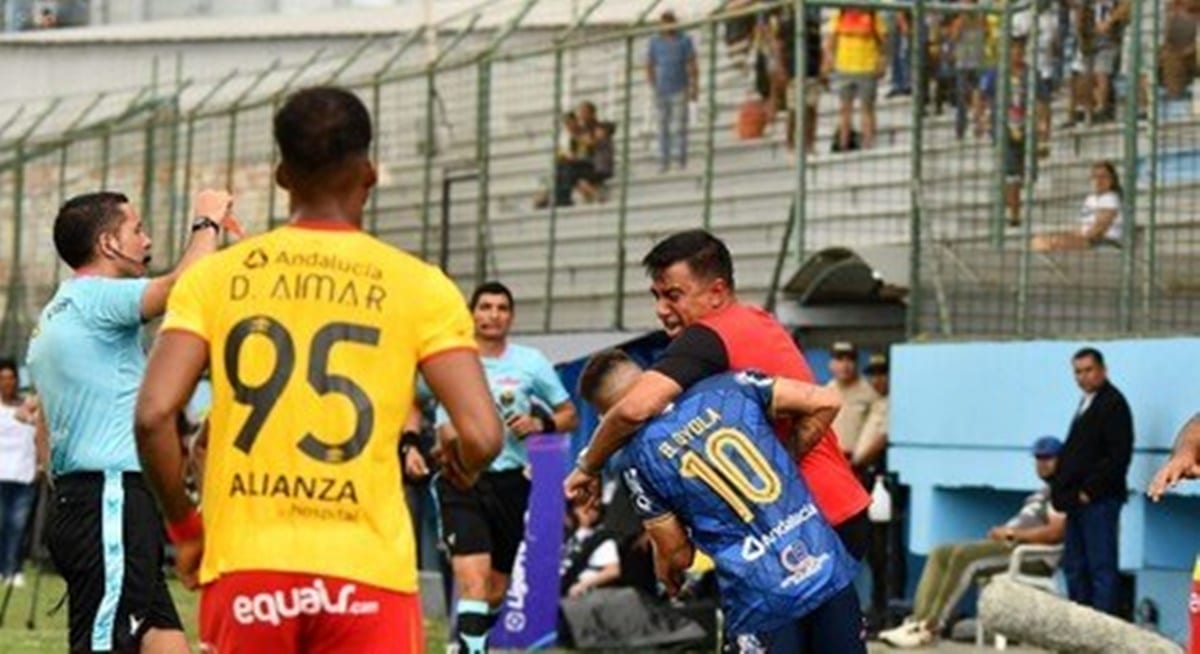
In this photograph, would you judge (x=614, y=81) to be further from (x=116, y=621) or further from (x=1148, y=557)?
(x=116, y=621)

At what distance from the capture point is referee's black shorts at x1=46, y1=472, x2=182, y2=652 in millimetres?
11867

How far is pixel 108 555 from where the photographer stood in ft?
39.0

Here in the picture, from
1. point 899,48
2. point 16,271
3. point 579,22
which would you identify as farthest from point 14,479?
point 16,271

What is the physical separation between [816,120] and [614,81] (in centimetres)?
280

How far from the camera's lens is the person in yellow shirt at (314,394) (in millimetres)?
7848

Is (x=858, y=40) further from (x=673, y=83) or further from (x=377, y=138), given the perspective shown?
(x=377, y=138)

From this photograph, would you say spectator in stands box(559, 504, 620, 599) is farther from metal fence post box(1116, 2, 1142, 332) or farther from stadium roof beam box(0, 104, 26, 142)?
stadium roof beam box(0, 104, 26, 142)

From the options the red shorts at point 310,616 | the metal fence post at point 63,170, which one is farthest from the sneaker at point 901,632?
the metal fence post at point 63,170

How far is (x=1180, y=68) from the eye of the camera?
67.6 feet

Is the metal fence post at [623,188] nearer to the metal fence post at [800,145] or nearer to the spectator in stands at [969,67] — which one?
the metal fence post at [800,145]

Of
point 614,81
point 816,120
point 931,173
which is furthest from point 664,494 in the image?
point 614,81

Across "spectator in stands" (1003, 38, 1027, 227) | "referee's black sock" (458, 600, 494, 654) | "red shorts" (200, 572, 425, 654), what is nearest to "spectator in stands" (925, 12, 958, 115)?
"spectator in stands" (1003, 38, 1027, 227)

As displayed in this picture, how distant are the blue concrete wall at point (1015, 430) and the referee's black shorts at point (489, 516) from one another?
4.16 m

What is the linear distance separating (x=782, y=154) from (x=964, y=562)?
5.60 metres
